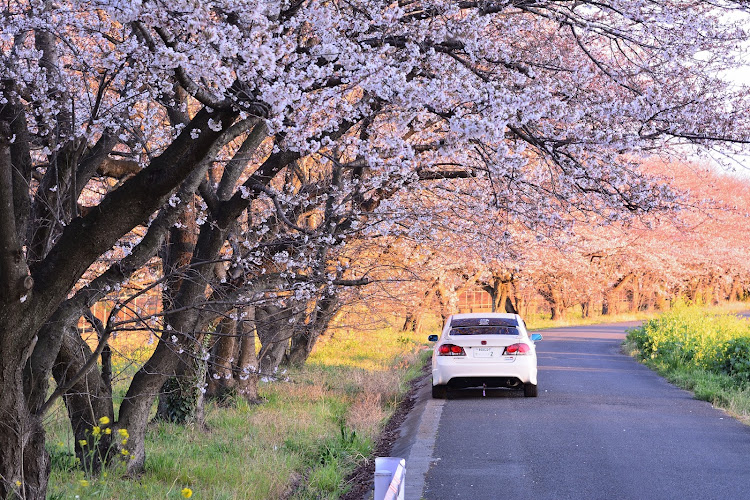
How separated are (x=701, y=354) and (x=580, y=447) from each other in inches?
389

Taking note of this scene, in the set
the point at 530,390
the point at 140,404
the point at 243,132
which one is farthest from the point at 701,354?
the point at 243,132

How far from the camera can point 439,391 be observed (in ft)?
48.6

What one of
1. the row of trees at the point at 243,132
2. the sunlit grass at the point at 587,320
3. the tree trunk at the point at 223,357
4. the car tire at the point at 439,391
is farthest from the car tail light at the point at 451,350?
the sunlit grass at the point at 587,320

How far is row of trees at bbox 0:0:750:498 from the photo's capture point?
5.46m

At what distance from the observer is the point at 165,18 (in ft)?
16.8

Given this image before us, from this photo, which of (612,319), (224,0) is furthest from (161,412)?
(612,319)

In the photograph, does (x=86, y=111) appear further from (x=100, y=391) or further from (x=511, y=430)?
(x=511, y=430)

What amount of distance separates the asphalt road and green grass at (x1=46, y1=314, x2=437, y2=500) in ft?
2.81

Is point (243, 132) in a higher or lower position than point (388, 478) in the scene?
higher

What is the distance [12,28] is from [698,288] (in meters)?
64.7

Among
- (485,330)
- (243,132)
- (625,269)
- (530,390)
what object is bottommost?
(530,390)

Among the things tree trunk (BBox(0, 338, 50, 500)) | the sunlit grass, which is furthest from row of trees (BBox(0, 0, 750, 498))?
the sunlit grass

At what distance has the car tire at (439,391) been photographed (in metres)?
14.8

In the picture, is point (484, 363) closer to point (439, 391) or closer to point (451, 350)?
point (451, 350)
